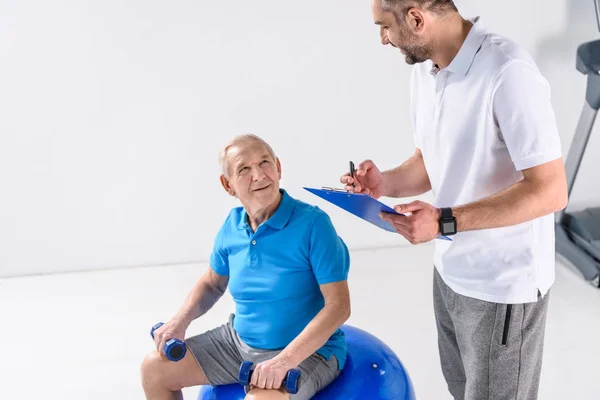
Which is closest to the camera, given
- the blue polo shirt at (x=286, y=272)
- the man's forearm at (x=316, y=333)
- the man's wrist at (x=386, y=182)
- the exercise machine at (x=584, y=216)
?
the man's forearm at (x=316, y=333)

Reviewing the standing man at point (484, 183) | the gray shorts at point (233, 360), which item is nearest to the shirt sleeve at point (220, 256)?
the gray shorts at point (233, 360)

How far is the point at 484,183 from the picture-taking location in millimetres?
1562

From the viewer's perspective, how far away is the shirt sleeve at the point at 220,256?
6.13 ft

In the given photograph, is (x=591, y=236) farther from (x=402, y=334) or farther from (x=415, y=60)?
(x=415, y=60)

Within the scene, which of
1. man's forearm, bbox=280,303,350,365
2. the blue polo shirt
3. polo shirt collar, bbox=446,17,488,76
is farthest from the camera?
the blue polo shirt

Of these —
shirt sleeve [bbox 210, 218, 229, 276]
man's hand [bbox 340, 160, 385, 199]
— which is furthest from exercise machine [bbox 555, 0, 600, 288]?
shirt sleeve [bbox 210, 218, 229, 276]

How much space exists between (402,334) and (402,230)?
1472 millimetres

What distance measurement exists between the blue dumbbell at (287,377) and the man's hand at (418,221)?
402mm

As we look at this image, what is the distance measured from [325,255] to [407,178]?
1.15ft

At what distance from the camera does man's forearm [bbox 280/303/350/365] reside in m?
1.62

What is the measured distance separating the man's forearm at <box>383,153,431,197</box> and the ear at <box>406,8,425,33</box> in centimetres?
47

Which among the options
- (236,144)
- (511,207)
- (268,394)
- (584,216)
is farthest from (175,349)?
(584,216)

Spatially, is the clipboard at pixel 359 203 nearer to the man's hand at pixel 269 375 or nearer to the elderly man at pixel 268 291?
the elderly man at pixel 268 291

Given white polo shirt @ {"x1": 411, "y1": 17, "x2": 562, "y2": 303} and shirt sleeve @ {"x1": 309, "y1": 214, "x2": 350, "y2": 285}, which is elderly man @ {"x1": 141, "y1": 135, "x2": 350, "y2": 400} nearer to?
shirt sleeve @ {"x1": 309, "y1": 214, "x2": 350, "y2": 285}
